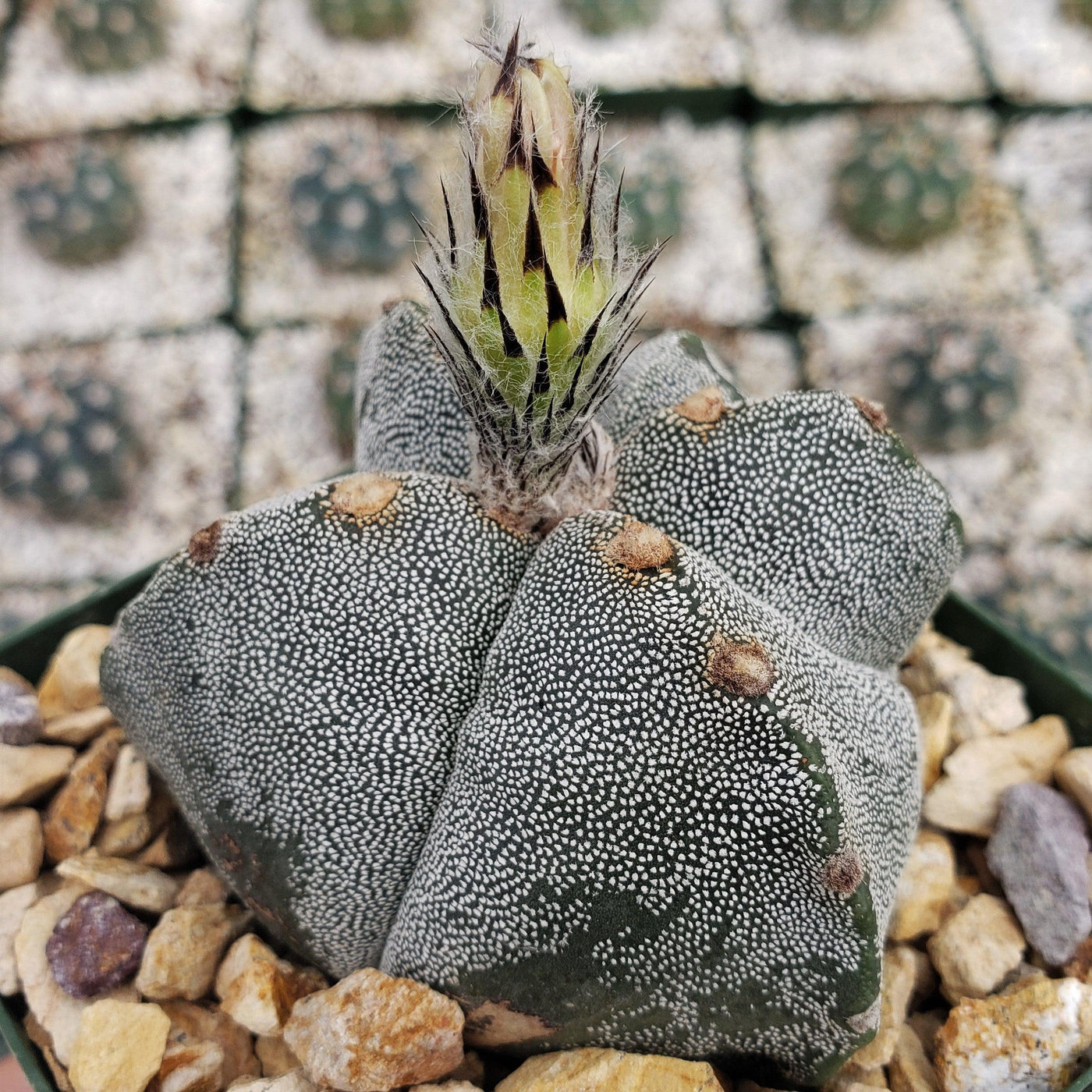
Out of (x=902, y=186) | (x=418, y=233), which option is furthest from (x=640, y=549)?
(x=902, y=186)

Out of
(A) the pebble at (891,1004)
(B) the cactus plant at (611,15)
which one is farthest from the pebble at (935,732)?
(B) the cactus plant at (611,15)

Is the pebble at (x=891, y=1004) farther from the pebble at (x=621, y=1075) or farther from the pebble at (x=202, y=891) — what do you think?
the pebble at (x=202, y=891)

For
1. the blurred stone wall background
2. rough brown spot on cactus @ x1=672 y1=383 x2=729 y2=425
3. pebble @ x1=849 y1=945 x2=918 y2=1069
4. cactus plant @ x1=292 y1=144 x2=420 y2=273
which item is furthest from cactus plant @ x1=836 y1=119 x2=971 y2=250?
pebble @ x1=849 y1=945 x2=918 y2=1069

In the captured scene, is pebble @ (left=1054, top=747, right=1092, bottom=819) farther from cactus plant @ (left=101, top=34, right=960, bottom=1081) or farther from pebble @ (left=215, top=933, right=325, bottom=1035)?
pebble @ (left=215, top=933, right=325, bottom=1035)

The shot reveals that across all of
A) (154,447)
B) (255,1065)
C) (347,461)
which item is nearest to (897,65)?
(347,461)

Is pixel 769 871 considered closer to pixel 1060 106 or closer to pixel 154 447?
pixel 154 447
